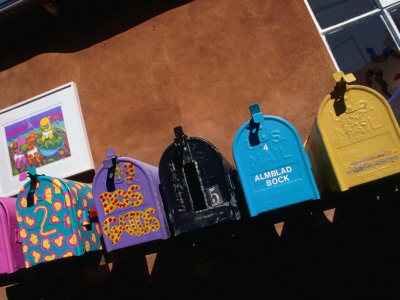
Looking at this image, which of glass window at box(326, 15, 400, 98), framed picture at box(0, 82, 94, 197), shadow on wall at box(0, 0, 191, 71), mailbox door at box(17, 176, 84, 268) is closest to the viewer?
mailbox door at box(17, 176, 84, 268)

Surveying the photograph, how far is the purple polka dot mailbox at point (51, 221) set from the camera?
1748mm

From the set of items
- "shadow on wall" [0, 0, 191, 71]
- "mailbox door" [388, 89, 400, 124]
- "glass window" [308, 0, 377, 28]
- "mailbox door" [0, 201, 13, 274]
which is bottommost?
"mailbox door" [0, 201, 13, 274]

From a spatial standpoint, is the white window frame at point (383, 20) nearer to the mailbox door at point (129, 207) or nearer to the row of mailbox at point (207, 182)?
the row of mailbox at point (207, 182)

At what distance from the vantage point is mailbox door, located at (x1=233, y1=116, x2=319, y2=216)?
61.2 inches

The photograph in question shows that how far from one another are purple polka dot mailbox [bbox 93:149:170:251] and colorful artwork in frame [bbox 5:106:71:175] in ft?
4.59

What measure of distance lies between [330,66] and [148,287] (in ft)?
8.62

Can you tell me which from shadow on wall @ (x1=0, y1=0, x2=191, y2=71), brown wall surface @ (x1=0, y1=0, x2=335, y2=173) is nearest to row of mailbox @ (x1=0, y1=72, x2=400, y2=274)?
brown wall surface @ (x1=0, y1=0, x2=335, y2=173)

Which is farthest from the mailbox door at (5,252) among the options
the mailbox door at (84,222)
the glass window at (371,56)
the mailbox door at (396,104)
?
the glass window at (371,56)

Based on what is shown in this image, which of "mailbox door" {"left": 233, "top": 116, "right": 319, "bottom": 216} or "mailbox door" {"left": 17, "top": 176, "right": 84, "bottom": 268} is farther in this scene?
"mailbox door" {"left": 17, "top": 176, "right": 84, "bottom": 268}

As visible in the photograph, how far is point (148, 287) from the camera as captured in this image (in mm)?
2537

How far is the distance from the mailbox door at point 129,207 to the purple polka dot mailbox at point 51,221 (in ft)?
0.55

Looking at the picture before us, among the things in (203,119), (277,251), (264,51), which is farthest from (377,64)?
(277,251)

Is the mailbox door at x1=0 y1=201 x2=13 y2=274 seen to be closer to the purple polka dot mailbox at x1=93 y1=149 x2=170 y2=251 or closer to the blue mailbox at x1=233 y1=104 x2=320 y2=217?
the purple polka dot mailbox at x1=93 y1=149 x2=170 y2=251

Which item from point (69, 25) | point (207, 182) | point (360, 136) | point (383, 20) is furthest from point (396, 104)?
point (69, 25)
